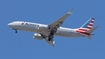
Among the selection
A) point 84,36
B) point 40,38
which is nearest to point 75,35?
point 84,36

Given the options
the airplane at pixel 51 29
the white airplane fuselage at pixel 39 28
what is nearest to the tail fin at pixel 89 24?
the airplane at pixel 51 29

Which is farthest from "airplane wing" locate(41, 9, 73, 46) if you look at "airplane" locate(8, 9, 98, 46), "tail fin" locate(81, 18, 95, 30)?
"tail fin" locate(81, 18, 95, 30)

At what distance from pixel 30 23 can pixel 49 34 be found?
6.72 m

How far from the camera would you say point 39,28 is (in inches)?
4355

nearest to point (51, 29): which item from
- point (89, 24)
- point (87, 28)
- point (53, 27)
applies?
point (53, 27)

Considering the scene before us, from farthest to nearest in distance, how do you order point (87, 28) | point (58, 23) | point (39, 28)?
point (87, 28), point (58, 23), point (39, 28)

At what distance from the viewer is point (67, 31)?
373 ft

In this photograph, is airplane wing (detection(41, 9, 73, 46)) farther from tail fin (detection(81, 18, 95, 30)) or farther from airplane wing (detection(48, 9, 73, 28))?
tail fin (detection(81, 18, 95, 30))

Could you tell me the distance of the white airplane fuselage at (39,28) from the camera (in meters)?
111

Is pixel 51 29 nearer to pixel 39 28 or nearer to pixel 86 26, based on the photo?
pixel 39 28

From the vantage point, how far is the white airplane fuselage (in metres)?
111

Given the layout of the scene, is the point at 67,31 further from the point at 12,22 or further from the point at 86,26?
the point at 12,22

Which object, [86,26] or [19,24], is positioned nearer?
[19,24]

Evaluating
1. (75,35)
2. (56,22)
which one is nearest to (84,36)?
(75,35)
